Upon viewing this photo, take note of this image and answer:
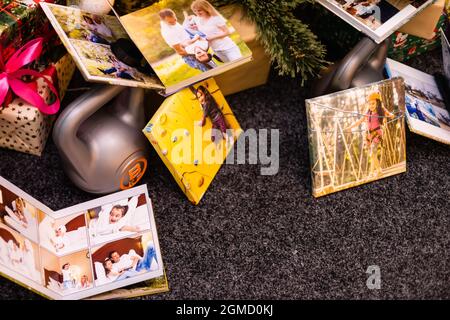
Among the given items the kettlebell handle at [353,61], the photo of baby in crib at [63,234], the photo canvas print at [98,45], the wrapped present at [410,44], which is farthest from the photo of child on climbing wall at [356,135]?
the photo of baby in crib at [63,234]

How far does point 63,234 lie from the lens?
76 cm

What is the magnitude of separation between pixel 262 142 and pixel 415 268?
1.12ft

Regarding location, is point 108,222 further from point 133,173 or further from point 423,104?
point 423,104

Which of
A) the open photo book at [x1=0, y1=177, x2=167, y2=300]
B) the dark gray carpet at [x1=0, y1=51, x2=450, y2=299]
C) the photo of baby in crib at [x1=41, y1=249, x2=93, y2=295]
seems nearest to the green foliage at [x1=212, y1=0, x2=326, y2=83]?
the dark gray carpet at [x1=0, y1=51, x2=450, y2=299]

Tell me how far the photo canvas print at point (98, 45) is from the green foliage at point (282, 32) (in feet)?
0.63

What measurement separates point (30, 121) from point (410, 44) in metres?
0.75

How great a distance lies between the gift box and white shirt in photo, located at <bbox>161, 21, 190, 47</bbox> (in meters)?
0.20

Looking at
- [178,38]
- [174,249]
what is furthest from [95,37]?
[174,249]

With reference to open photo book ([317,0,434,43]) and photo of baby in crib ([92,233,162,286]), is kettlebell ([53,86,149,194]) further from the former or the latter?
open photo book ([317,0,434,43])

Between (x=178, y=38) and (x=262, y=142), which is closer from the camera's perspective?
(x=178, y=38)

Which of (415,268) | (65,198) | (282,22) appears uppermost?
(282,22)

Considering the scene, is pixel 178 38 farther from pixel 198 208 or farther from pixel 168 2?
pixel 198 208

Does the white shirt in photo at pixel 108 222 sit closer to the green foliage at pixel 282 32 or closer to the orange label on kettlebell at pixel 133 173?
the orange label on kettlebell at pixel 133 173

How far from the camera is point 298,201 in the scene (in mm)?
863
